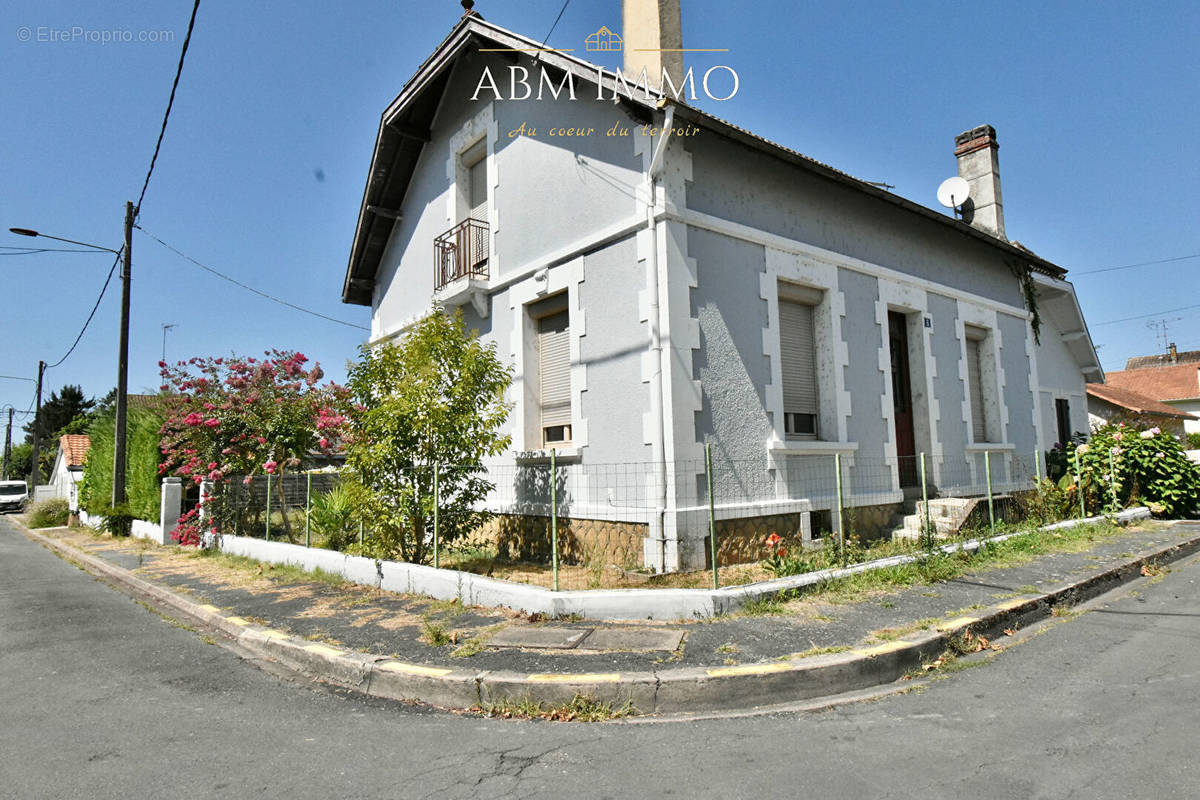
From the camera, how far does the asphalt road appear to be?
Result: 3.04 m

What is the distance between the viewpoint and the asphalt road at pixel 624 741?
3039 millimetres

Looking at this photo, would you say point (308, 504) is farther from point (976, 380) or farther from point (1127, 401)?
point (1127, 401)

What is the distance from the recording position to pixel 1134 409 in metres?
22.0

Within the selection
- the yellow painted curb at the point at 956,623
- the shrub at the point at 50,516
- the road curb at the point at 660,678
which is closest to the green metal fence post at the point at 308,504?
the road curb at the point at 660,678

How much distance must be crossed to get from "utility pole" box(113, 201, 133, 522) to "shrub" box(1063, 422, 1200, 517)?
18.9m

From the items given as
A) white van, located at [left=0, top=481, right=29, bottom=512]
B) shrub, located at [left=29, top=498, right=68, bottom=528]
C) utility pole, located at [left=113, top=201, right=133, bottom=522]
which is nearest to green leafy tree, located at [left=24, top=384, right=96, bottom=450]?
white van, located at [left=0, top=481, right=29, bottom=512]

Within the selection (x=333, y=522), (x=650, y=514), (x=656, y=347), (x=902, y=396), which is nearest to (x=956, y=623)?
(x=650, y=514)

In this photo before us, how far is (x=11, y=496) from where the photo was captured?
39.5m

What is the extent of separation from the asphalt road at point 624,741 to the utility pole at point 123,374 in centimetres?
1233

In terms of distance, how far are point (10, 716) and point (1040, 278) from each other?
52.0ft

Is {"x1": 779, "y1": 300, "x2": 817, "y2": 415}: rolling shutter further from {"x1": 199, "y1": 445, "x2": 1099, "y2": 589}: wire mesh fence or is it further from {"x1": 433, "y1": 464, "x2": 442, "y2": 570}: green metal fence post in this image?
{"x1": 433, "y1": 464, "x2": 442, "y2": 570}: green metal fence post

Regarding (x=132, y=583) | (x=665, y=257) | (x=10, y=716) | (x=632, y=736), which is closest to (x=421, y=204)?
(x=665, y=257)

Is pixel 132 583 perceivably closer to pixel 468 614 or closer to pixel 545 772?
pixel 468 614

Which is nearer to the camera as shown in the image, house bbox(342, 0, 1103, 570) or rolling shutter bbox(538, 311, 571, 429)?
house bbox(342, 0, 1103, 570)
